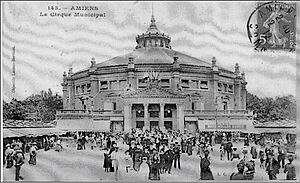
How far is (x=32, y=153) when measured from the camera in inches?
118

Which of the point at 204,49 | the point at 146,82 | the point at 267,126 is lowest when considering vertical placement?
the point at 267,126

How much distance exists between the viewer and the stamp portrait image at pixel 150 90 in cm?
299

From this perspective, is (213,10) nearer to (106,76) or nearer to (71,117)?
(106,76)

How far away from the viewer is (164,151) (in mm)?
3014

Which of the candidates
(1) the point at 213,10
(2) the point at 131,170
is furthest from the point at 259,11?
(2) the point at 131,170

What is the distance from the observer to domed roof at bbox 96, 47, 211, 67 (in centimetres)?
303

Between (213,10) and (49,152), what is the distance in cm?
120

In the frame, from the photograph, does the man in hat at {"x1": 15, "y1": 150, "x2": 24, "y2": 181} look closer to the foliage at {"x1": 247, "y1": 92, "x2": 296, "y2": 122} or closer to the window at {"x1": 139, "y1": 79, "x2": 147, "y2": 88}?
the window at {"x1": 139, "y1": 79, "x2": 147, "y2": 88}

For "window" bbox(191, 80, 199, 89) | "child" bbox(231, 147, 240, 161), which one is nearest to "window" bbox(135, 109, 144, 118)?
"window" bbox(191, 80, 199, 89)

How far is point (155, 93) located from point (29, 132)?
738 millimetres

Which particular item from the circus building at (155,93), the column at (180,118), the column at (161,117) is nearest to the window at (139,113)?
the circus building at (155,93)

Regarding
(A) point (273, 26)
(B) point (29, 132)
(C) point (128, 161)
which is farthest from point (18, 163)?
(A) point (273, 26)

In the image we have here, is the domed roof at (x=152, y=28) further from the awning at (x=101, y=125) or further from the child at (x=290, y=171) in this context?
the child at (x=290, y=171)

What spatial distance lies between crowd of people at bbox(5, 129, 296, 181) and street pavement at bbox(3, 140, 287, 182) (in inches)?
0.8
